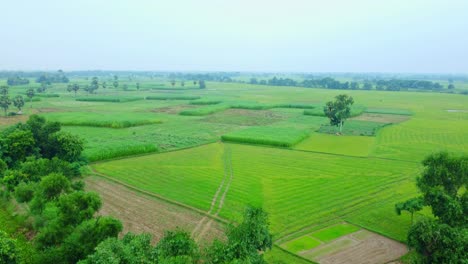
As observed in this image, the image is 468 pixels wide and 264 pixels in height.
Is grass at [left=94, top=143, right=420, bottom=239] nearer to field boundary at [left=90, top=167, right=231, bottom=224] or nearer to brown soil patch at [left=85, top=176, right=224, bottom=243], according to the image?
field boundary at [left=90, top=167, right=231, bottom=224]

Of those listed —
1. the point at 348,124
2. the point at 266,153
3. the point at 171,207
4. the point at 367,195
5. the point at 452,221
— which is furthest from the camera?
the point at 348,124

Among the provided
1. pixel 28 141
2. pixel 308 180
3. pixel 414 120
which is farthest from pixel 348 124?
pixel 28 141

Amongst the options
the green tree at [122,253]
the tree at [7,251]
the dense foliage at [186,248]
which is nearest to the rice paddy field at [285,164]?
the dense foliage at [186,248]

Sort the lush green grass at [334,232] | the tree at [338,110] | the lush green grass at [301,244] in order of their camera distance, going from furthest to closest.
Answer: the tree at [338,110] → the lush green grass at [334,232] → the lush green grass at [301,244]

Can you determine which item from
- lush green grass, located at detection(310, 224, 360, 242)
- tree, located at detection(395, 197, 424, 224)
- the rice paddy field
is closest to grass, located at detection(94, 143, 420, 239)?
the rice paddy field

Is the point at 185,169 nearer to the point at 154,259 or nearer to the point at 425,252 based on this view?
the point at 154,259

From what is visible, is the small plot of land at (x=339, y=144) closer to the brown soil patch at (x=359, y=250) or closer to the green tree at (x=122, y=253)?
the brown soil patch at (x=359, y=250)

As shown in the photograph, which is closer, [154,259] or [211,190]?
[154,259]
